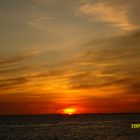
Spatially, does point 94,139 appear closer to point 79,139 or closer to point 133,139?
point 79,139

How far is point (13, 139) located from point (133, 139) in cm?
1860

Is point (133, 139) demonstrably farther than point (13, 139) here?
No

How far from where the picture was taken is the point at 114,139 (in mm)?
53844

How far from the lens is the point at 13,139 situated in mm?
57219

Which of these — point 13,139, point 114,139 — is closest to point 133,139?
point 114,139

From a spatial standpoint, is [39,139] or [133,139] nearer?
[133,139]

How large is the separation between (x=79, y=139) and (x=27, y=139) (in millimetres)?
8241

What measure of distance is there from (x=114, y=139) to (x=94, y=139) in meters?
3.03

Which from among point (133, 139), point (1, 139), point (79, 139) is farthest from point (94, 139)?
point (1, 139)

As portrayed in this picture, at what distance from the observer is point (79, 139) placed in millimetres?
55312

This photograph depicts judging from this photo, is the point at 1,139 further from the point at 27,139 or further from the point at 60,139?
the point at 60,139

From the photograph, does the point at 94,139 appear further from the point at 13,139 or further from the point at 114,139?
the point at 13,139

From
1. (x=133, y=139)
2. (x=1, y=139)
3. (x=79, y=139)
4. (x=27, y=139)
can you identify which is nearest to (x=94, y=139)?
(x=79, y=139)

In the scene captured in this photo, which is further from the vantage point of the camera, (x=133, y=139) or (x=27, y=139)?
(x=27, y=139)
